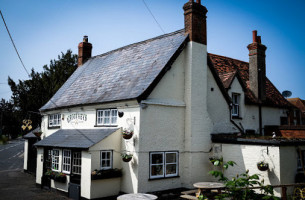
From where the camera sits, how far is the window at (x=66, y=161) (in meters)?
13.9

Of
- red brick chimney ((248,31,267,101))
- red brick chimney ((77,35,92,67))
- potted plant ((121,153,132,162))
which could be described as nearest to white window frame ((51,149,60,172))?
potted plant ((121,153,132,162))

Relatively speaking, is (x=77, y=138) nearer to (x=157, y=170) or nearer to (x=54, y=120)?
(x=157, y=170)

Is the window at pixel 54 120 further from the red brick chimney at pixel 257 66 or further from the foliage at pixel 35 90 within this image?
the red brick chimney at pixel 257 66

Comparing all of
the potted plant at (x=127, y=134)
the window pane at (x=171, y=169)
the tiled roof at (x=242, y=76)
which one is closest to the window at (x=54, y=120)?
the potted plant at (x=127, y=134)

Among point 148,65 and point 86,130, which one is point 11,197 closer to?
point 86,130

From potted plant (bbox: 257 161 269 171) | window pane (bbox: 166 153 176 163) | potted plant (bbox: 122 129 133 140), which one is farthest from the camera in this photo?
window pane (bbox: 166 153 176 163)

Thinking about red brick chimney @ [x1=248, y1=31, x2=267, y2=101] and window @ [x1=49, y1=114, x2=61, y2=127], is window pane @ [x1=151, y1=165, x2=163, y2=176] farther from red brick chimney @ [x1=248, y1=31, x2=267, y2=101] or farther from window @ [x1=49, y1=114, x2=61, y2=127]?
red brick chimney @ [x1=248, y1=31, x2=267, y2=101]

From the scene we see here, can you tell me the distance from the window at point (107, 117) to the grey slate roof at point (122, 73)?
2.12 ft

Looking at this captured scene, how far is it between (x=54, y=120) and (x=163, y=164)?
9.57 metres

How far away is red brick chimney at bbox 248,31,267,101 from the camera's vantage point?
1839cm

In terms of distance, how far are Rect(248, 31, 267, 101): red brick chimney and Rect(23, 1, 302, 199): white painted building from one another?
66.0 inches

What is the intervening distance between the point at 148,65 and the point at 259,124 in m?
9.86

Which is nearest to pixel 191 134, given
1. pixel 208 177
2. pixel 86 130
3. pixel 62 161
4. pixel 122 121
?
pixel 208 177

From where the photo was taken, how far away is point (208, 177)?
14133 millimetres
